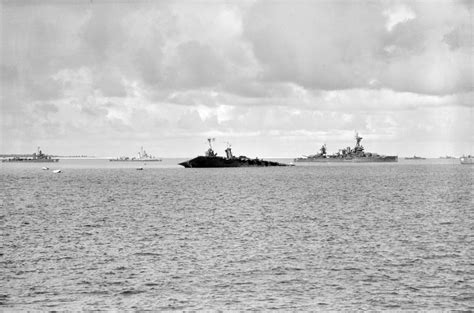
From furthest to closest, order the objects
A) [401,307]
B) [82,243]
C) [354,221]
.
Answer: [354,221]
[82,243]
[401,307]

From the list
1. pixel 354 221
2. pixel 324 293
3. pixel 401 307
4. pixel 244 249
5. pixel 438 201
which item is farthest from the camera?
pixel 438 201

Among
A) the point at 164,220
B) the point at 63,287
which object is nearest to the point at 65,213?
the point at 164,220

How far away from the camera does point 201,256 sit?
1623 inches

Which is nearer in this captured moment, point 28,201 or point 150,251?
point 150,251

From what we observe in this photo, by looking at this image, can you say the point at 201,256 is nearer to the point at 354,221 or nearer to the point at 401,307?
the point at 401,307

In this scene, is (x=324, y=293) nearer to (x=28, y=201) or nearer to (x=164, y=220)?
(x=164, y=220)

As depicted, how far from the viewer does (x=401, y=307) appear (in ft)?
92.5

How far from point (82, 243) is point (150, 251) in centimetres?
728

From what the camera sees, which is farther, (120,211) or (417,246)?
(120,211)

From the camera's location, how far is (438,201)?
86.2 metres

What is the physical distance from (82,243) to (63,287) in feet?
50.1

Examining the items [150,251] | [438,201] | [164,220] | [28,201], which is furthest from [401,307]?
[28,201]

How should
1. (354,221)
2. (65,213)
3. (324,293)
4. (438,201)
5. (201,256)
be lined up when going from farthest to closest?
(438,201) → (65,213) → (354,221) → (201,256) → (324,293)

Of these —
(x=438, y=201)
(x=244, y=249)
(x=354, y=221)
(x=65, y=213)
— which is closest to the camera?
(x=244, y=249)
